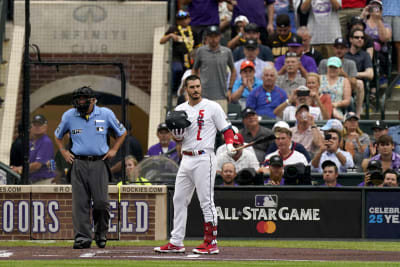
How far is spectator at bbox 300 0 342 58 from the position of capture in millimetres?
19203

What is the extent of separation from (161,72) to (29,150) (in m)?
5.64

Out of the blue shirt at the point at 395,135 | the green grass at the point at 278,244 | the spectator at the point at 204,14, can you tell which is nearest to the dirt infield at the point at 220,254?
the green grass at the point at 278,244

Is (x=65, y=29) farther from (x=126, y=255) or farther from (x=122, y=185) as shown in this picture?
(x=126, y=255)

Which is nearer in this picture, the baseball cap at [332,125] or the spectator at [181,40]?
the baseball cap at [332,125]

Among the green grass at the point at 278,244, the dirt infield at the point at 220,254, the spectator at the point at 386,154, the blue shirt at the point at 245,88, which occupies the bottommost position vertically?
the green grass at the point at 278,244

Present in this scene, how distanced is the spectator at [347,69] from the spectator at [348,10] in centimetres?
185

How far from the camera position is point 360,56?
18.6 meters

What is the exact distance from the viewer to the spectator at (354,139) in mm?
15891

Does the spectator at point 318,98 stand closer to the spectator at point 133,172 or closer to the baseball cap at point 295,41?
the baseball cap at point 295,41

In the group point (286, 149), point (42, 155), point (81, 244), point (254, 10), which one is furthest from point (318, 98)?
point (81, 244)

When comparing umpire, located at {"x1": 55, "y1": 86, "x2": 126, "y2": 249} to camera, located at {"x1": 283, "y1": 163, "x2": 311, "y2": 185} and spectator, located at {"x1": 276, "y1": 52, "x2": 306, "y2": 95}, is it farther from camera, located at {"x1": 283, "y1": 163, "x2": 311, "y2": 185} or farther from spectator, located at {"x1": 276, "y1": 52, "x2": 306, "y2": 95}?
spectator, located at {"x1": 276, "y1": 52, "x2": 306, "y2": 95}

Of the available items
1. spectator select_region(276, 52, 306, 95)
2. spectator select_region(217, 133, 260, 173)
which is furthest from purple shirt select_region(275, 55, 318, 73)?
spectator select_region(217, 133, 260, 173)

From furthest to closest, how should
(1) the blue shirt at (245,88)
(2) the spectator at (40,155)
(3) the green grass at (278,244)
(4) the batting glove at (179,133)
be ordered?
(1) the blue shirt at (245,88) < (2) the spectator at (40,155) < (3) the green grass at (278,244) < (4) the batting glove at (179,133)

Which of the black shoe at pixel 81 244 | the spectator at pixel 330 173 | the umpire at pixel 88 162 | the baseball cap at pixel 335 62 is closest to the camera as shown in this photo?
the black shoe at pixel 81 244
